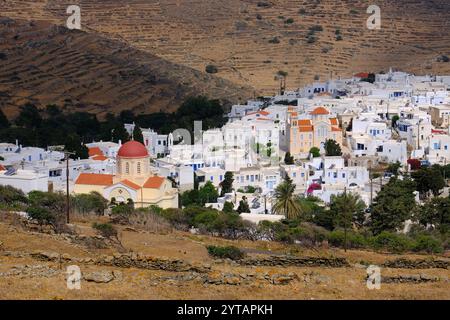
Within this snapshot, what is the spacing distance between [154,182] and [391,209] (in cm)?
788

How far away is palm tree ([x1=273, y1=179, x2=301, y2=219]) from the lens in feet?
105

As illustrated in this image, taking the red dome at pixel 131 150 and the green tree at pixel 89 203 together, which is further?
the red dome at pixel 131 150

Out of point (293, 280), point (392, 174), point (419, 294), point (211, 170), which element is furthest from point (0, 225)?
point (392, 174)

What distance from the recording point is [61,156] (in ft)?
132

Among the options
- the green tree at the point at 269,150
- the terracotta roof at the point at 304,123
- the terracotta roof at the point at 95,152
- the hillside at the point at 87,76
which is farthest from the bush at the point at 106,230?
the hillside at the point at 87,76

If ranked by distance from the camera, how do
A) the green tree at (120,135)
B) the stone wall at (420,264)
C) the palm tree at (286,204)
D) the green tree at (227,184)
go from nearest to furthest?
the stone wall at (420,264) < the palm tree at (286,204) < the green tree at (227,184) < the green tree at (120,135)

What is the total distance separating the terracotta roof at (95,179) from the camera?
34812mm

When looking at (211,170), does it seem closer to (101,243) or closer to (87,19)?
(101,243)

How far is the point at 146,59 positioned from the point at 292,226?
1779 inches

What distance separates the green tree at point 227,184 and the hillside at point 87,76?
23.6 metres

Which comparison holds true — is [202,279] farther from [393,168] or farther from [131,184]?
A: [393,168]

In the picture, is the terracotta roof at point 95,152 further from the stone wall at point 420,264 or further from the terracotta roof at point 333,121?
the stone wall at point 420,264

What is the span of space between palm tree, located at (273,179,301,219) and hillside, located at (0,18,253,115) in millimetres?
27730

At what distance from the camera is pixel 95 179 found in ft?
115
